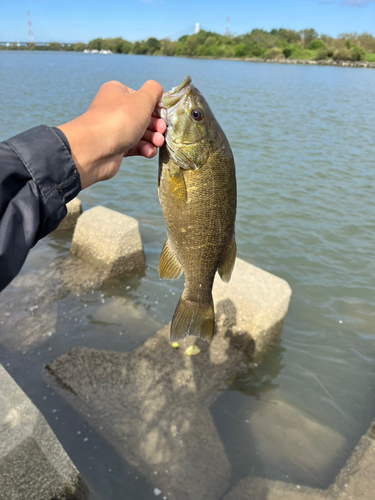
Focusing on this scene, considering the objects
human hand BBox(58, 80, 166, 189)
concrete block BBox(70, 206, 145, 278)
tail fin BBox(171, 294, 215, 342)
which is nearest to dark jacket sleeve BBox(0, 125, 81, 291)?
human hand BBox(58, 80, 166, 189)

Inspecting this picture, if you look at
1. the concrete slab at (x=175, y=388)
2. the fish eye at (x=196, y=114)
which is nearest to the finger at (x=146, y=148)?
the fish eye at (x=196, y=114)

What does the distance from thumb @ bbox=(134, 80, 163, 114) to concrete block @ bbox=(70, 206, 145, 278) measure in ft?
13.7

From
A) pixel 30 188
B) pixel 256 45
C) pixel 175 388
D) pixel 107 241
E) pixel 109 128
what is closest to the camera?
pixel 30 188

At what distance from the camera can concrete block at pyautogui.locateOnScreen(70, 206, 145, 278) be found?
6289mm

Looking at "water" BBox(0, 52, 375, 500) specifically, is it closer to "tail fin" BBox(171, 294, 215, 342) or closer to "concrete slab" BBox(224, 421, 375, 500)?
"concrete slab" BBox(224, 421, 375, 500)

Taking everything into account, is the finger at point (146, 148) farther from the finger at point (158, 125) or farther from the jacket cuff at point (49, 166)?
the jacket cuff at point (49, 166)

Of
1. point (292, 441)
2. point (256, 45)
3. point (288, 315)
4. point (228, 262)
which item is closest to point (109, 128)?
point (228, 262)

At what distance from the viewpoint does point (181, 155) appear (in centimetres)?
215

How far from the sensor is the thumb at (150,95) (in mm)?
2129

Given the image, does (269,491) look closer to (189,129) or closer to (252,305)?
(252,305)

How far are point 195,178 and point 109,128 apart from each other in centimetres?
56

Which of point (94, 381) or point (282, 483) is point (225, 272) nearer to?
point (282, 483)

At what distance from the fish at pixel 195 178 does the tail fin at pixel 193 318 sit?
390mm

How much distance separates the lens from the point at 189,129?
2.17 meters
